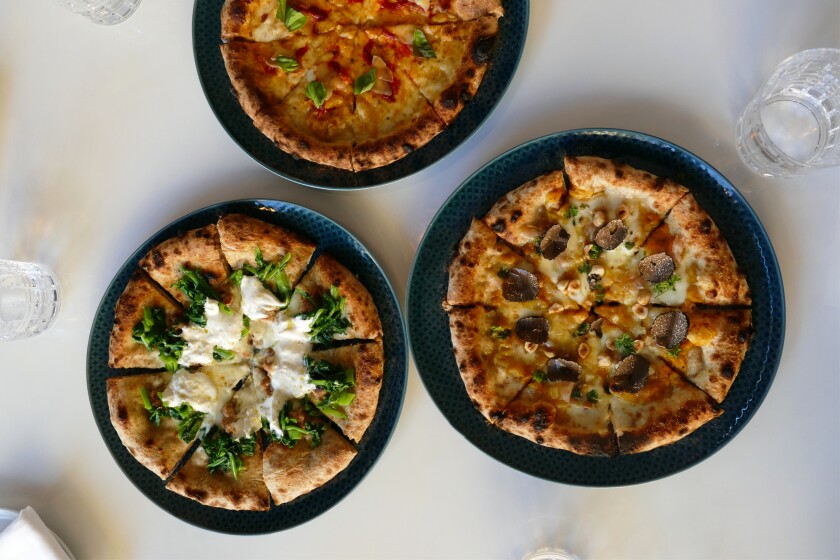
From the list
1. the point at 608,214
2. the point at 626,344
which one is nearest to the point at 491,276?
the point at 608,214

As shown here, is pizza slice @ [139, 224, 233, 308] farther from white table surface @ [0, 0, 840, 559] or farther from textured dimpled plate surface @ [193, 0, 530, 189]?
textured dimpled plate surface @ [193, 0, 530, 189]

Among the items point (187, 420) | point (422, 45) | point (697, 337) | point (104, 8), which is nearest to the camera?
point (697, 337)

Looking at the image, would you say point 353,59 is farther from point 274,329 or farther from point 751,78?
point 751,78

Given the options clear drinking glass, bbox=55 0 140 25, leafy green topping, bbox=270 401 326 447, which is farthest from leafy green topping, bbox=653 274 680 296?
clear drinking glass, bbox=55 0 140 25

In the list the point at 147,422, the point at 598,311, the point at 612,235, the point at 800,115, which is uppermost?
the point at 800,115

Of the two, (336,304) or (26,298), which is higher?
(336,304)

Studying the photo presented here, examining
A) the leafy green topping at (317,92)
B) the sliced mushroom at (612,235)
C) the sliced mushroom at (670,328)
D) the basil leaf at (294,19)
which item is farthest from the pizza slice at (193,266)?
the sliced mushroom at (670,328)

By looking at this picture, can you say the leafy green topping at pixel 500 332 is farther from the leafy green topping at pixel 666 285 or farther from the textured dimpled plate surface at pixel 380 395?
the leafy green topping at pixel 666 285

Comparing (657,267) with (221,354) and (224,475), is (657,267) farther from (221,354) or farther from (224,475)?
(224,475)

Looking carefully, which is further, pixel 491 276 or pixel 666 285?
pixel 491 276
